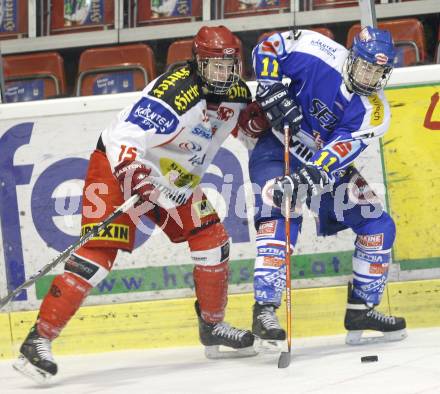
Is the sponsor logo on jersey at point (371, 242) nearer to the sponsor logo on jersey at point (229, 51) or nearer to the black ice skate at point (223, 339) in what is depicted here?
the black ice skate at point (223, 339)

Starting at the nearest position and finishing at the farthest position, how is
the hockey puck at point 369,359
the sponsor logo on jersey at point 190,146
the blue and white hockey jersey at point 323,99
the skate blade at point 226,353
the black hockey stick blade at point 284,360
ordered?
the hockey puck at point 369,359 → the black hockey stick blade at point 284,360 → the blue and white hockey jersey at point 323,99 → the sponsor logo on jersey at point 190,146 → the skate blade at point 226,353

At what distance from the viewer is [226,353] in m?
4.34

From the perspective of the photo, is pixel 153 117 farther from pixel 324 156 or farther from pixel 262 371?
pixel 262 371

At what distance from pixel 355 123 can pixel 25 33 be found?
2.74 meters

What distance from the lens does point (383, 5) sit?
5426 mm

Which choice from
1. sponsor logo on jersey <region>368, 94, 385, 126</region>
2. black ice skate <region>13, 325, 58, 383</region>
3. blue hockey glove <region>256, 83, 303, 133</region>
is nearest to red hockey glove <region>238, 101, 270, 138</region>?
blue hockey glove <region>256, 83, 303, 133</region>

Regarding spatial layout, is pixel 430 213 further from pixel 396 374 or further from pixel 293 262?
pixel 396 374

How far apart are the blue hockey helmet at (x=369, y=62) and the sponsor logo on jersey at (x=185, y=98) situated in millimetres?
579

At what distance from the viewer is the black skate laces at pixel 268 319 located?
3.87 m

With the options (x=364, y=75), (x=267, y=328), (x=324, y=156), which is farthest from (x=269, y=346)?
(x=364, y=75)

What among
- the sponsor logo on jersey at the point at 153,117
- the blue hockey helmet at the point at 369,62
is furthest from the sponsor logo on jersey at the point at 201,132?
the blue hockey helmet at the point at 369,62

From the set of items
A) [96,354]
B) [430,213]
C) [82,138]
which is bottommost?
[96,354]

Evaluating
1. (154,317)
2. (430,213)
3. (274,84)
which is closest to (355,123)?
(274,84)

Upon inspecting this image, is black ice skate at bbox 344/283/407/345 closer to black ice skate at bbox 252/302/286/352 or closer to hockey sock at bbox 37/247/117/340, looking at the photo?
black ice skate at bbox 252/302/286/352
